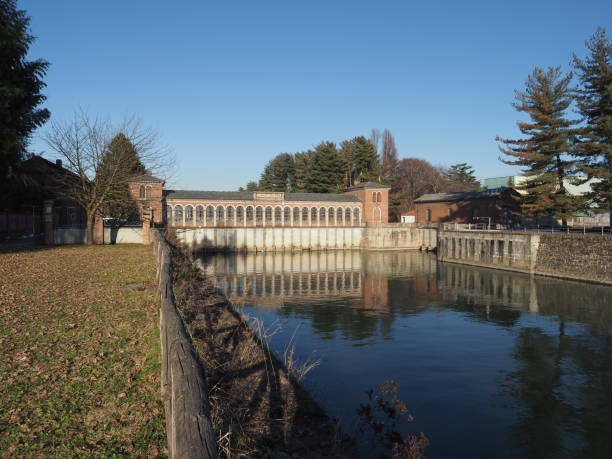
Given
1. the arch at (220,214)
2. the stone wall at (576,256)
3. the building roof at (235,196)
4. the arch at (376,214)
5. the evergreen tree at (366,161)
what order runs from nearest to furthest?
the stone wall at (576,256), the building roof at (235,196), the arch at (220,214), the arch at (376,214), the evergreen tree at (366,161)

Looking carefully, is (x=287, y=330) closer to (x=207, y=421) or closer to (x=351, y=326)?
(x=351, y=326)

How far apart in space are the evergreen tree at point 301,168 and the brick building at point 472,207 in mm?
31652

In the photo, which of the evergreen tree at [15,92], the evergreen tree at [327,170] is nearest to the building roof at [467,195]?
the evergreen tree at [327,170]

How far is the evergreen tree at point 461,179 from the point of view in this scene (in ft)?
319

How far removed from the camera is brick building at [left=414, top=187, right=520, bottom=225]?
56.1m

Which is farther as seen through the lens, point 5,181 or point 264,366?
point 5,181

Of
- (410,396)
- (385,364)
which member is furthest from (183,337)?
(385,364)

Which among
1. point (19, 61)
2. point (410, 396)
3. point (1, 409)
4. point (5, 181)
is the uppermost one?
point (19, 61)

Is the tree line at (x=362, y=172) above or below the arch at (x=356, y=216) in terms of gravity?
above

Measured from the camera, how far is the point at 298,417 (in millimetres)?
8141

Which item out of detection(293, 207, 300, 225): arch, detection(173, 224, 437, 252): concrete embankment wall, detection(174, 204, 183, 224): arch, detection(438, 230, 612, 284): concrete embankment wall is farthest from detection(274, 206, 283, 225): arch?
detection(438, 230, 612, 284): concrete embankment wall

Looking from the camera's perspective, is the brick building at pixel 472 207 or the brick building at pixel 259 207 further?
the brick building at pixel 472 207

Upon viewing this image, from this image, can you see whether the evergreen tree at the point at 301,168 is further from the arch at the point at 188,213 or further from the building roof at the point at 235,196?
the arch at the point at 188,213

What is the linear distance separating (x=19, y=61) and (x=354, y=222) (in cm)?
5046
